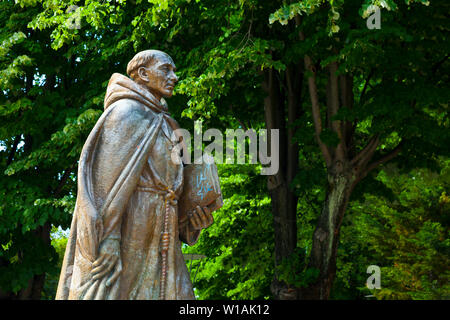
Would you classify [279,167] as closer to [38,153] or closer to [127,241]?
[38,153]

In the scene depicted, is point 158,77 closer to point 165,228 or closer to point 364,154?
point 165,228

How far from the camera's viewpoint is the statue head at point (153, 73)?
17.6 feet

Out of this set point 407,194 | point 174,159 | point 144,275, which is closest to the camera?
point 144,275

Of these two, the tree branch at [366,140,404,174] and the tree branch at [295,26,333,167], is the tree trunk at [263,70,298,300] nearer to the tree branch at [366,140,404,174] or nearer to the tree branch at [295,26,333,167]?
the tree branch at [295,26,333,167]

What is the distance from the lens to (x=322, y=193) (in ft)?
54.1

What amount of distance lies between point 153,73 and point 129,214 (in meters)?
1.21

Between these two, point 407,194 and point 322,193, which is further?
point 407,194

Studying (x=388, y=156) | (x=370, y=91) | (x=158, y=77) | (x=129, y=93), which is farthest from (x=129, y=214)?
(x=388, y=156)

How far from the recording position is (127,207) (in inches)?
193

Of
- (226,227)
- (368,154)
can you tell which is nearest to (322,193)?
(226,227)

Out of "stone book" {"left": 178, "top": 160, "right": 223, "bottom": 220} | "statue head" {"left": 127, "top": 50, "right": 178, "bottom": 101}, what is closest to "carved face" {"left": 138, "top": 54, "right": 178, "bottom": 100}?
"statue head" {"left": 127, "top": 50, "right": 178, "bottom": 101}

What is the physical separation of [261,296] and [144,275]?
13229 millimetres

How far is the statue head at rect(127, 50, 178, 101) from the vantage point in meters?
5.36

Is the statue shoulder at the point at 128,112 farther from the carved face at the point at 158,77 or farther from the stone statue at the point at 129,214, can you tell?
the carved face at the point at 158,77
